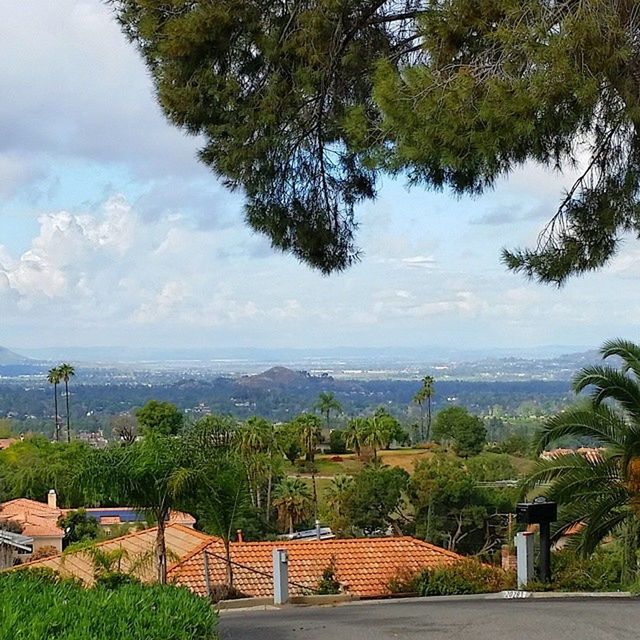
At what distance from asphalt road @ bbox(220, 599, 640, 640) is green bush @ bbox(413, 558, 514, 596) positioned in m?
3.38

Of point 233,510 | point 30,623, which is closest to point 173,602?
point 30,623

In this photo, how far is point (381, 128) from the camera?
28.2ft

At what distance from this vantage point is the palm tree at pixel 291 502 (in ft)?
170

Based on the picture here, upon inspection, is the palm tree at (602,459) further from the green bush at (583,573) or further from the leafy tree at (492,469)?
the leafy tree at (492,469)

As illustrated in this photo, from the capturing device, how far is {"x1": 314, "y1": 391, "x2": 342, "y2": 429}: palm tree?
81375mm

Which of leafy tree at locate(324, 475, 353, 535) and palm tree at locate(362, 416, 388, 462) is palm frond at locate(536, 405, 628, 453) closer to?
leafy tree at locate(324, 475, 353, 535)

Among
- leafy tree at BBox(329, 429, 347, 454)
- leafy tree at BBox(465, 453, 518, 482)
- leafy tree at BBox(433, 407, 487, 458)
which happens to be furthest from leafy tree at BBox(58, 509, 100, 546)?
leafy tree at BBox(433, 407, 487, 458)

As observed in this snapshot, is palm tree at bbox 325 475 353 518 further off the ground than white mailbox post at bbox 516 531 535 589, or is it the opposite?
white mailbox post at bbox 516 531 535 589

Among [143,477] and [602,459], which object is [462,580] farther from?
[143,477]

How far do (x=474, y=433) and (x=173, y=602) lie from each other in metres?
68.7

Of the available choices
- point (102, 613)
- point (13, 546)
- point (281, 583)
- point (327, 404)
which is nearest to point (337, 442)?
point (327, 404)

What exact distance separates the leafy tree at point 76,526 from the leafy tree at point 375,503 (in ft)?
36.7

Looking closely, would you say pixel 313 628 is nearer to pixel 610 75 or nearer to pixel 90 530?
pixel 610 75

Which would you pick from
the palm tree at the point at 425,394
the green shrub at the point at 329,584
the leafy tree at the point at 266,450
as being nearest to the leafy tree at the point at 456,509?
the leafy tree at the point at 266,450
